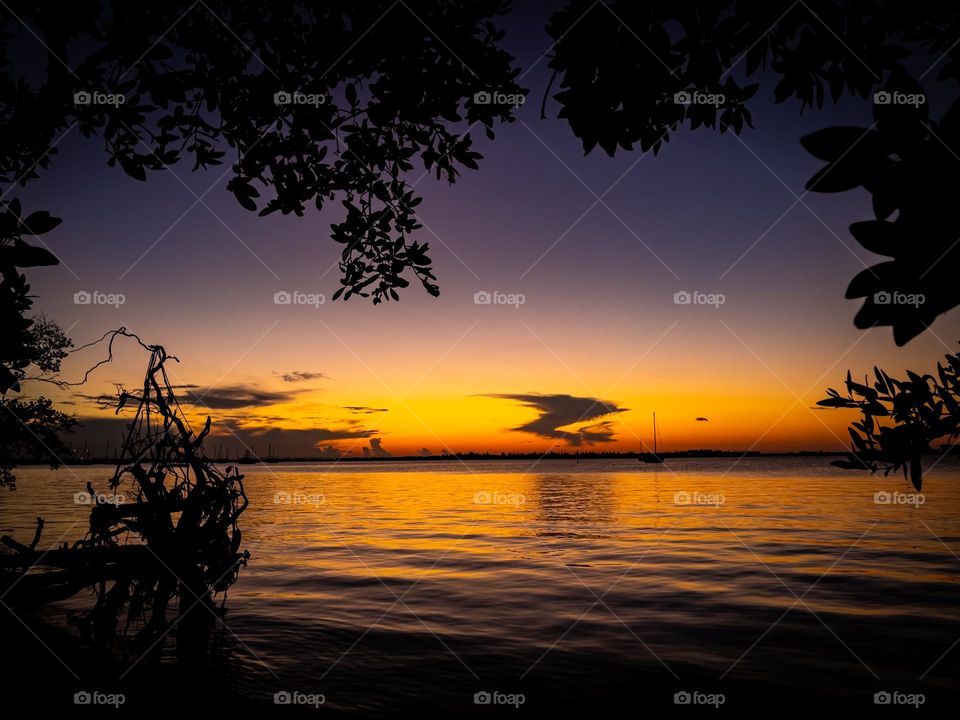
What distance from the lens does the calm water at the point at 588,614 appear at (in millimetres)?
10664

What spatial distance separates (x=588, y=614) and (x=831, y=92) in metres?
13.2

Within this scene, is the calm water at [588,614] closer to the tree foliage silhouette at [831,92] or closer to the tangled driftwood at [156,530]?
the tangled driftwood at [156,530]

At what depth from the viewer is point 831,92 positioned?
408 cm

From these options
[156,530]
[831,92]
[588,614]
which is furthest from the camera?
[588,614]

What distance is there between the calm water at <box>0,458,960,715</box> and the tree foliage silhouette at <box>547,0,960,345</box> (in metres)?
8.54

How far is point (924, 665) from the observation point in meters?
12.0

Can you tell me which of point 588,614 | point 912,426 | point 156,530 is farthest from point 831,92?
point 588,614

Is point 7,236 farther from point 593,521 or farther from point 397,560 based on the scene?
point 593,521

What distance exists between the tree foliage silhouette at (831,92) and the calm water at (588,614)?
8.54 metres

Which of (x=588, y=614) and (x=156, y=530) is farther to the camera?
(x=588, y=614)

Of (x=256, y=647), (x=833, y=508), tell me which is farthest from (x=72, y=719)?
(x=833, y=508)

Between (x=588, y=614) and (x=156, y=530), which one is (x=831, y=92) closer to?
(x=156, y=530)

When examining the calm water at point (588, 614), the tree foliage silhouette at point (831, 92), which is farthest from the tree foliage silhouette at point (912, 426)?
the calm water at point (588, 614)

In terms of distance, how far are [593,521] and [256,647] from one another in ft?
87.4
